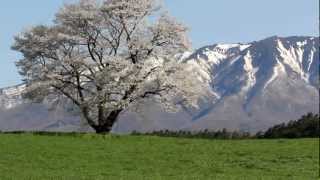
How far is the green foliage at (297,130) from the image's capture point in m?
72.2

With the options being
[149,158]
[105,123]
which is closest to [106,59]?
[105,123]

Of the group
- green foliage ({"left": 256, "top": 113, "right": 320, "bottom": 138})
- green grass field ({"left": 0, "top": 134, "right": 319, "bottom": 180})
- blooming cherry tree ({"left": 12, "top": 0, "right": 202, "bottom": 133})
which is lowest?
green grass field ({"left": 0, "top": 134, "right": 319, "bottom": 180})

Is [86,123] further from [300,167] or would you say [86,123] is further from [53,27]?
[300,167]

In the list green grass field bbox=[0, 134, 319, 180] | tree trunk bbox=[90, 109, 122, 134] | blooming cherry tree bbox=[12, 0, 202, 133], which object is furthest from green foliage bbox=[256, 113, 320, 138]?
green grass field bbox=[0, 134, 319, 180]

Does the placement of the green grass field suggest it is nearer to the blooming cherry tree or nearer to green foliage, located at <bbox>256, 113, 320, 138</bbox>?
the blooming cherry tree

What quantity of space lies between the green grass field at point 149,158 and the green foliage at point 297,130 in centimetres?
2099

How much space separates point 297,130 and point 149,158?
126ft

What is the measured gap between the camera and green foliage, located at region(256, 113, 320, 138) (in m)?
72.2

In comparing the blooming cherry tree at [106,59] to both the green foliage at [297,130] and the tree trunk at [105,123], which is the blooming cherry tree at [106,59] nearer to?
the tree trunk at [105,123]

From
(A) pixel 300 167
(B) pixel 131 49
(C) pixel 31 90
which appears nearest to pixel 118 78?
(B) pixel 131 49

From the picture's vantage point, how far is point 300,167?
1422 inches

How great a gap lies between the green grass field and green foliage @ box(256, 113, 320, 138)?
68.9ft

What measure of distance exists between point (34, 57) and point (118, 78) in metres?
8.91

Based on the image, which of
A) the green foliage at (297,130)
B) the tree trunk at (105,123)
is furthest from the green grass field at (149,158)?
the green foliage at (297,130)
